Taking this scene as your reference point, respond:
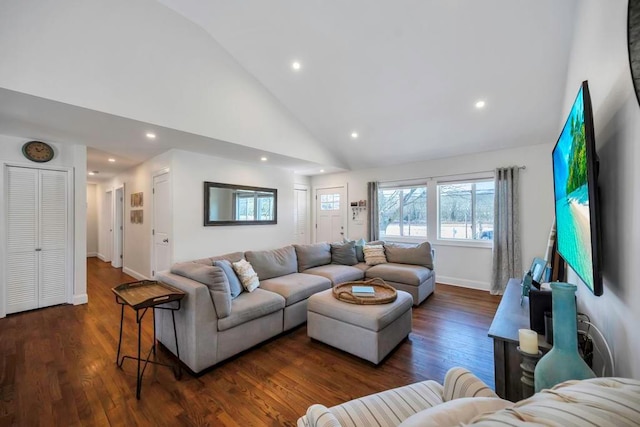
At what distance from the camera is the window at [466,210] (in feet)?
14.8

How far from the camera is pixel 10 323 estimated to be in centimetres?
310

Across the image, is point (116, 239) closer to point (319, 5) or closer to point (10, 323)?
point (10, 323)

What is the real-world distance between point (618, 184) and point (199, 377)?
9.05 ft

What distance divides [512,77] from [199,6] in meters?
3.68

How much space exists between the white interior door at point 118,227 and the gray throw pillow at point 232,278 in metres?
4.95

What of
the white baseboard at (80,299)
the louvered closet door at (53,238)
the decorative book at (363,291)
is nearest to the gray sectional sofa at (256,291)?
the decorative book at (363,291)

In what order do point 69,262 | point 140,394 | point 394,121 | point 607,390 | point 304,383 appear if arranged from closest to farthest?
point 607,390, point 140,394, point 304,383, point 69,262, point 394,121

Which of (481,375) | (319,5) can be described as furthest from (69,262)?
(481,375)

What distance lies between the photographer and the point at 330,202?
659cm

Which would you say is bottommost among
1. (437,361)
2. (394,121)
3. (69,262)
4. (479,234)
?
(437,361)

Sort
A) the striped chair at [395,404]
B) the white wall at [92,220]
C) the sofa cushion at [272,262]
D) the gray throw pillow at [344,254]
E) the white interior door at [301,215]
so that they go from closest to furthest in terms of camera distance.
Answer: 1. the striped chair at [395,404]
2. the sofa cushion at [272,262]
3. the gray throw pillow at [344,254]
4. the white interior door at [301,215]
5. the white wall at [92,220]

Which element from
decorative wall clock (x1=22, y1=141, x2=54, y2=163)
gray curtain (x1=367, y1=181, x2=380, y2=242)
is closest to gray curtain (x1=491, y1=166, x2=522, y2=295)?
gray curtain (x1=367, y1=181, x2=380, y2=242)


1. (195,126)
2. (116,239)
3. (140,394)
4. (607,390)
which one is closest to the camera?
(607,390)

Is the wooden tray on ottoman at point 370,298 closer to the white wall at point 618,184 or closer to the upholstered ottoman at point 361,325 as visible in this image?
the upholstered ottoman at point 361,325
